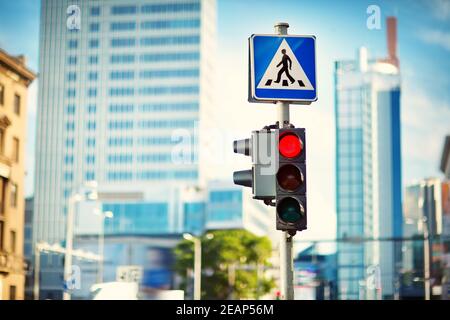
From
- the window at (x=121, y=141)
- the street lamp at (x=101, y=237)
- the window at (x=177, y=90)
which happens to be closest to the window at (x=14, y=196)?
the street lamp at (x=101, y=237)

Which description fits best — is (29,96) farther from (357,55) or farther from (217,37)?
(217,37)

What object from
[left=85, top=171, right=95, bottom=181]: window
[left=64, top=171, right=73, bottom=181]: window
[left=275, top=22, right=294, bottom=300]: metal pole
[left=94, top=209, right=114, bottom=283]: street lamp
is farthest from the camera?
[left=85, top=171, right=95, bottom=181]: window

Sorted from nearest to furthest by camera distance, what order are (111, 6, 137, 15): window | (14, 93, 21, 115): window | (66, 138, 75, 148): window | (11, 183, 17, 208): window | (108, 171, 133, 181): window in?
1. (14, 93, 21, 115): window
2. (11, 183, 17, 208): window
3. (66, 138, 75, 148): window
4. (108, 171, 133, 181): window
5. (111, 6, 137, 15): window

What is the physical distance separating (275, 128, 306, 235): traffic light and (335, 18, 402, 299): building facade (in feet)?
355

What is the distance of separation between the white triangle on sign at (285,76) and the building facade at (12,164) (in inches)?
1024

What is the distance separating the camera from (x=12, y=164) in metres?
42.7

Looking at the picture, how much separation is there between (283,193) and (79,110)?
132 meters

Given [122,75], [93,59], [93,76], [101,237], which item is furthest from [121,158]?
[101,237]

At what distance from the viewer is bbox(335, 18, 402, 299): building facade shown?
131 m

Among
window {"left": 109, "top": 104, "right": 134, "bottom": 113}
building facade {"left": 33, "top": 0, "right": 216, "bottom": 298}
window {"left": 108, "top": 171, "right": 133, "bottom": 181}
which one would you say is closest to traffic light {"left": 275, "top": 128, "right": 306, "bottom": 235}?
building facade {"left": 33, "top": 0, "right": 216, "bottom": 298}

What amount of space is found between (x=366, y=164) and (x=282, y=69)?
14321 cm

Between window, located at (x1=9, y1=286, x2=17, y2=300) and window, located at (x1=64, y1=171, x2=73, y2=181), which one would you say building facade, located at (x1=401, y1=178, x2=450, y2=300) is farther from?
window, located at (x1=9, y1=286, x2=17, y2=300)

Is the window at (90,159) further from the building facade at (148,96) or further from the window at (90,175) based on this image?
the window at (90,175)
